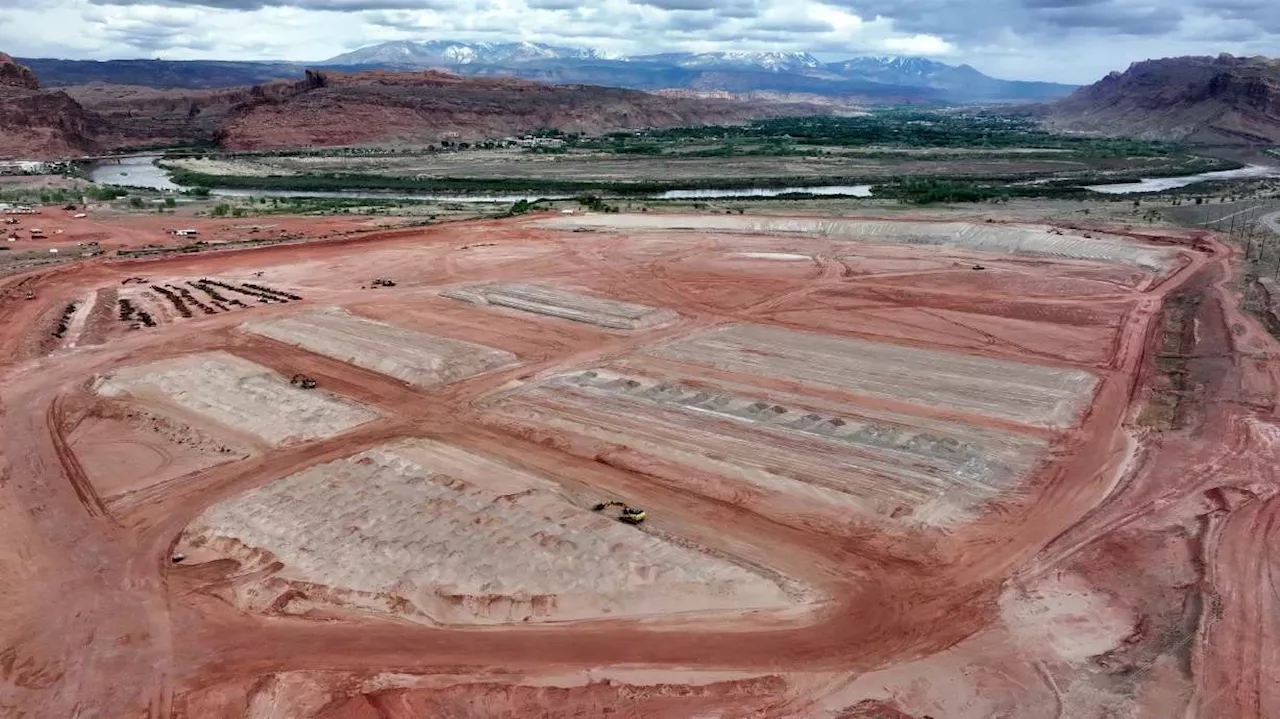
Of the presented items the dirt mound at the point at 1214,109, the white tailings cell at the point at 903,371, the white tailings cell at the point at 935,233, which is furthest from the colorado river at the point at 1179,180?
the white tailings cell at the point at 903,371

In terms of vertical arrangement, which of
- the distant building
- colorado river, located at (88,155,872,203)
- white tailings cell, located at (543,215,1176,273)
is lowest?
white tailings cell, located at (543,215,1176,273)

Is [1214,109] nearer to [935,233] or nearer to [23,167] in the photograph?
[935,233]

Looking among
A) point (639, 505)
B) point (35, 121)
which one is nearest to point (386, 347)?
point (639, 505)

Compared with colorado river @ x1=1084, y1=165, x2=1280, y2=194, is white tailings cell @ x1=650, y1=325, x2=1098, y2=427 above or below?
below

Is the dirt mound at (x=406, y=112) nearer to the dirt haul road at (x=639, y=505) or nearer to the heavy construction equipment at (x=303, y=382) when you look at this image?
the dirt haul road at (x=639, y=505)

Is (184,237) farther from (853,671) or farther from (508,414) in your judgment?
(853,671)

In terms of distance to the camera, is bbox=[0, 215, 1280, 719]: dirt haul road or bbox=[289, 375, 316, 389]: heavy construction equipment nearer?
bbox=[0, 215, 1280, 719]: dirt haul road

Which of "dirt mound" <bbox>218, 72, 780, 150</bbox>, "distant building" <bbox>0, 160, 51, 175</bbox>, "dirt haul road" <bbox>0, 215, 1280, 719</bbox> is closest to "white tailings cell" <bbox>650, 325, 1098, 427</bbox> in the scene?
"dirt haul road" <bbox>0, 215, 1280, 719</bbox>

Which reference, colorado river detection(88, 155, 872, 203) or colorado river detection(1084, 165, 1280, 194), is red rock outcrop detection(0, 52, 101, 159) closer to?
colorado river detection(88, 155, 872, 203)
